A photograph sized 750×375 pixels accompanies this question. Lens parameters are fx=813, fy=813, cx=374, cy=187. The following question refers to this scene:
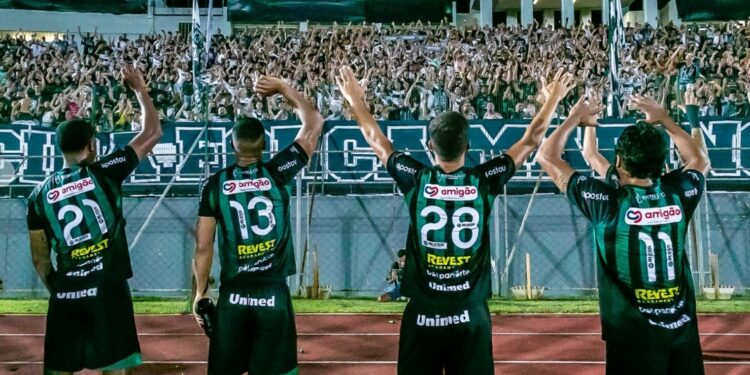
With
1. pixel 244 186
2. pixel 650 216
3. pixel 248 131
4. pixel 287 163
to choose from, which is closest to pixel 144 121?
pixel 248 131

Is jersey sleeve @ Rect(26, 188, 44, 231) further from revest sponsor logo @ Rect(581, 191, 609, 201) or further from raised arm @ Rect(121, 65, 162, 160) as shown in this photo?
revest sponsor logo @ Rect(581, 191, 609, 201)

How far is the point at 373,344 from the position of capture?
10531 mm

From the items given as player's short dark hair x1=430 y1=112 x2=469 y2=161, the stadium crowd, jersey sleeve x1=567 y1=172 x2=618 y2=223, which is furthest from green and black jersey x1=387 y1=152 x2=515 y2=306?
the stadium crowd

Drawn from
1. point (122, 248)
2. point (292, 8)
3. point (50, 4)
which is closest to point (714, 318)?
point (122, 248)

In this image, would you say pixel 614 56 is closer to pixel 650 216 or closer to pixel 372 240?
pixel 372 240

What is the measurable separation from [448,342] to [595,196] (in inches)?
47.3

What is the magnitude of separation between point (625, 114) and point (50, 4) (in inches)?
859

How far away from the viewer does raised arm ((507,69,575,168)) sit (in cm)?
514

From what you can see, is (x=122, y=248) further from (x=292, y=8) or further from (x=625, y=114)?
(x=292, y=8)

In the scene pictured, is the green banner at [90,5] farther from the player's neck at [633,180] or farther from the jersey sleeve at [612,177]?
the player's neck at [633,180]

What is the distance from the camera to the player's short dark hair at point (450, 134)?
4.74 m

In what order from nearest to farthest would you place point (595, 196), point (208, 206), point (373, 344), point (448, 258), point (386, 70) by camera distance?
1. point (595, 196)
2. point (448, 258)
3. point (208, 206)
4. point (373, 344)
5. point (386, 70)

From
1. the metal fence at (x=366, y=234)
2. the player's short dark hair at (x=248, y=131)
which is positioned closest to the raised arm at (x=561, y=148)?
the player's short dark hair at (x=248, y=131)

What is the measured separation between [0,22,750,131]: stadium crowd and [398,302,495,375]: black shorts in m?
8.23
